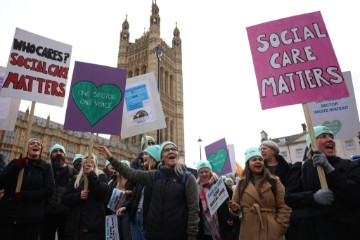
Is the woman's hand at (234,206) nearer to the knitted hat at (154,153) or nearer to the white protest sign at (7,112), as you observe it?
the knitted hat at (154,153)

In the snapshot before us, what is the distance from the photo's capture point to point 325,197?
7.35 feet

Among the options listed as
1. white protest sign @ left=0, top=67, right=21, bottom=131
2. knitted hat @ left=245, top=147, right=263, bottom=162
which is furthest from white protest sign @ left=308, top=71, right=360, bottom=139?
white protest sign @ left=0, top=67, right=21, bottom=131

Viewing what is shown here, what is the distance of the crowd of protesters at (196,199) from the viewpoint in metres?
2.32

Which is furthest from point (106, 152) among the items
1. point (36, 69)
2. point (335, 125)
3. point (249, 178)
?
point (335, 125)

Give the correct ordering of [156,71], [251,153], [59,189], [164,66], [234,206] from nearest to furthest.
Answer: [234,206]
[251,153]
[59,189]
[156,71]
[164,66]

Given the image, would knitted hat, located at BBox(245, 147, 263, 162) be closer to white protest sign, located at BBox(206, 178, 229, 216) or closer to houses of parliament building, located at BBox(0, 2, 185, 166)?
white protest sign, located at BBox(206, 178, 229, 216)

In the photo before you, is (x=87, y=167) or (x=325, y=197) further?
(x=87, y=167)

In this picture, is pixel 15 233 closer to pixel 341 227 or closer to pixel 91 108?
pixel 91 108

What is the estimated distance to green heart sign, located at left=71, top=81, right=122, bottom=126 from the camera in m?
3.97

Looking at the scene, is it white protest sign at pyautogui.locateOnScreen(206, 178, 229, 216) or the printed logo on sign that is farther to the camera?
the printed logo on sign

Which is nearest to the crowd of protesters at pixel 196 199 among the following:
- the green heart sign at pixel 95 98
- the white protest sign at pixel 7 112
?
the green heart sign at pixel 95 98

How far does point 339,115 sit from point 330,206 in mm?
3976

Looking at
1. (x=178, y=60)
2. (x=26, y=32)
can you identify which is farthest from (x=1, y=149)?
(x=178, y=60)

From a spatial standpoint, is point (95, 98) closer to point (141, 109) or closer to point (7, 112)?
point (141, 109)
